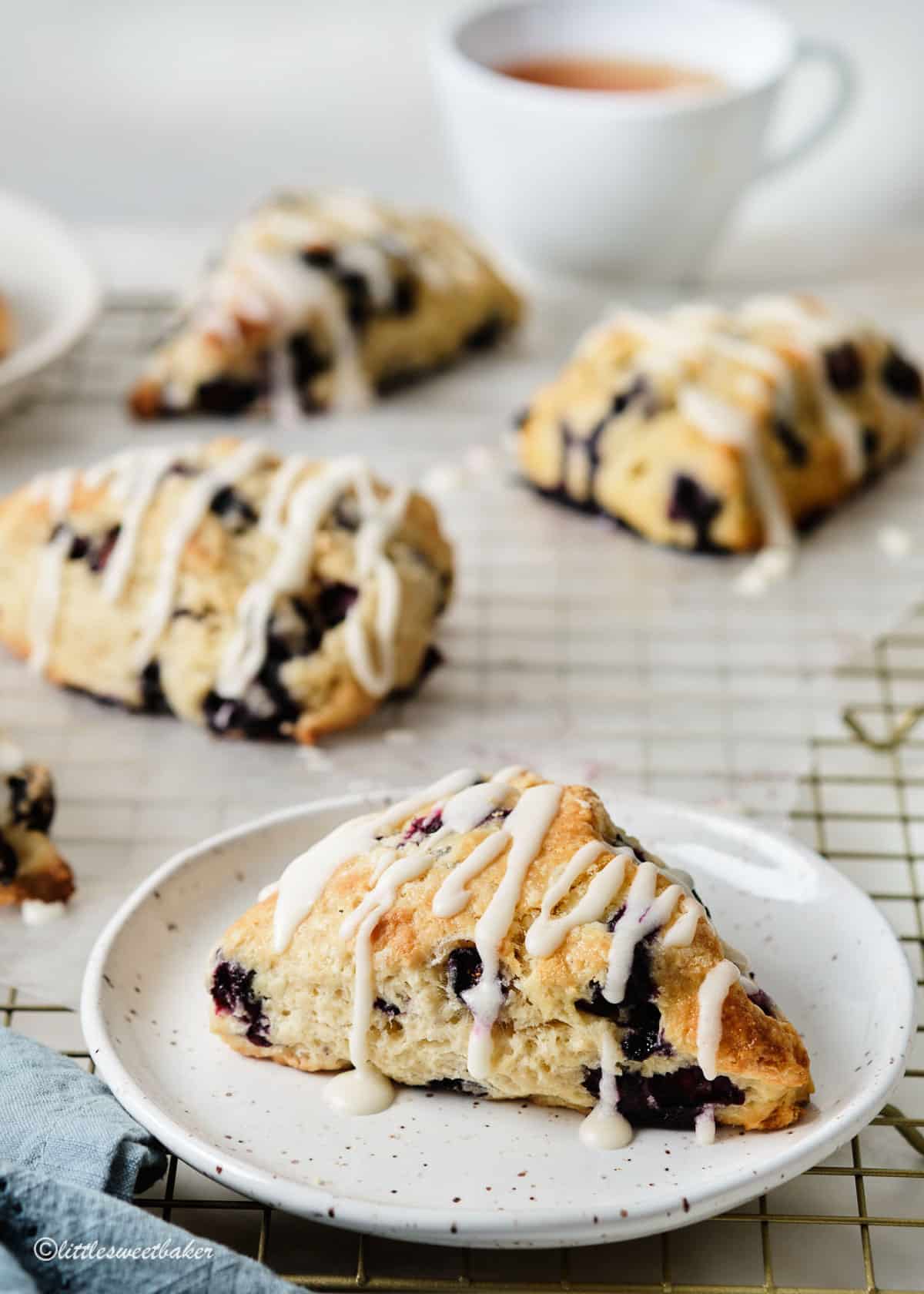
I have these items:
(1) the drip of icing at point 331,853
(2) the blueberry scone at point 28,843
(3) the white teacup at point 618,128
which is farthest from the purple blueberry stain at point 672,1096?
(3) the white teacup at point 618,128

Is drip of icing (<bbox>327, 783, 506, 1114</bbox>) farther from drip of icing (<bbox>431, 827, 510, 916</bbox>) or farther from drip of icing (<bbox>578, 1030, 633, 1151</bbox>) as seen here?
drip of icing (<bbox>578, 1030, 633, 1151</bbox>)

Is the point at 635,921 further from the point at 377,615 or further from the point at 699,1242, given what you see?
the point at 377,615

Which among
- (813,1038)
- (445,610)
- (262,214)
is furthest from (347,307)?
(813,1038)

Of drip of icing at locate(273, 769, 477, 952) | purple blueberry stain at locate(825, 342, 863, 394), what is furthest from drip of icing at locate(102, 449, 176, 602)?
purple blueberry stain at locate(825, 342, 863, 394)

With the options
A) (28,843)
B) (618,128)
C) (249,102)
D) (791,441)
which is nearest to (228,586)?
(28,843)

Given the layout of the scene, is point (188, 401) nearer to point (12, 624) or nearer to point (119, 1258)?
point (12, 624)

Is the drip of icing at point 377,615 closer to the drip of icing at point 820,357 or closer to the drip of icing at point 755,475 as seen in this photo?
the drip of icing at point 755,475

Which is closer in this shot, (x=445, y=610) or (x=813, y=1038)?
(x=813, y=1038)
